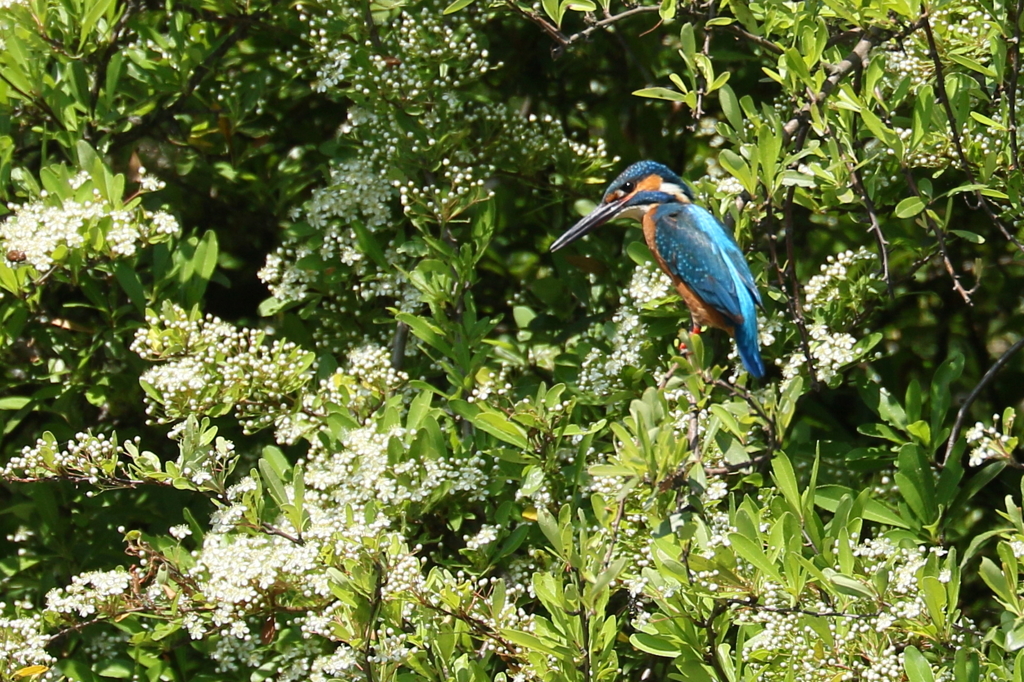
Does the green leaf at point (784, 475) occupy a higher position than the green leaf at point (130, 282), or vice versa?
the green leaf at point (130, 282)

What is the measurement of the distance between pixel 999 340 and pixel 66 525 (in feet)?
9.88

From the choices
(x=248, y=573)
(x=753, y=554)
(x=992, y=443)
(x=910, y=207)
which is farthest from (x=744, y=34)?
(x=248, y=573)

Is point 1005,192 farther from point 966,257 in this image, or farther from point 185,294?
point 185,294

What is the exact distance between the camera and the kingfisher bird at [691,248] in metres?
2.73

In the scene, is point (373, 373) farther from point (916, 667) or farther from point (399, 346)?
point (916, 667)

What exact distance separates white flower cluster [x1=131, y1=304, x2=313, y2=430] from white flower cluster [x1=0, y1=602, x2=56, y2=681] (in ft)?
1.75

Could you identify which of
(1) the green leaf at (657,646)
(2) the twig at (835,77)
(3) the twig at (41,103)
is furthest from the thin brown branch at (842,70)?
(3) the twig at (41,103)

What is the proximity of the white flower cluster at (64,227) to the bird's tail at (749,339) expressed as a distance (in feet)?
4.72

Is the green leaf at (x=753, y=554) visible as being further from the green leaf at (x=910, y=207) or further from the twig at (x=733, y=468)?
the green leaf at (x=910, y=207)

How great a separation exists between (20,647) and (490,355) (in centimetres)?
129

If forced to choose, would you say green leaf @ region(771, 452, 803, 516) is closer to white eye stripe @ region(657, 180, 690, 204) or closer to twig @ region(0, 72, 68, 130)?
white eye stripe @ region(657, 180, 690, 204)

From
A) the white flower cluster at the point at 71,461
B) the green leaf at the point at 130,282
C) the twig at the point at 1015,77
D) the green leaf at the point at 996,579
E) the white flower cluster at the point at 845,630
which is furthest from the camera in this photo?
the green leaf at the point at 130,282

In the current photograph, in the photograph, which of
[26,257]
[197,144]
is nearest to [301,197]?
[197,144]

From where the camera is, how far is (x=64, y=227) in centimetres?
276
